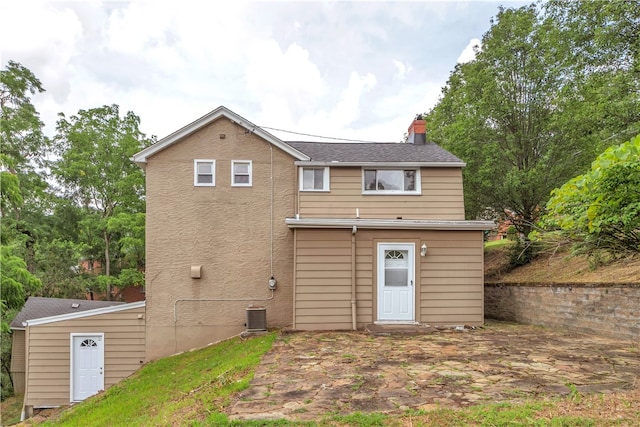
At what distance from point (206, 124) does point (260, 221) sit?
11.1ft

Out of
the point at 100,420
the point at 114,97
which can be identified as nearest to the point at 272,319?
the point at 100,420

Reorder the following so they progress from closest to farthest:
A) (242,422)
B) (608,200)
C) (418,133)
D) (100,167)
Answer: (242,422), (608,200), (418,133), (100,167)

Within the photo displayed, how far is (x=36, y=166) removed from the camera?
67.5ft

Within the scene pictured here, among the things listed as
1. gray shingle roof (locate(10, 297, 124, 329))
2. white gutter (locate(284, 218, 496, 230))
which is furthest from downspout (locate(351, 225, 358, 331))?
gray shingle roof (locate(10, 297, 124, 329))

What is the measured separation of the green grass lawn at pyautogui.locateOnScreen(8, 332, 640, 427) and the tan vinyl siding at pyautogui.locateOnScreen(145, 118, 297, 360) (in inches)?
80.9

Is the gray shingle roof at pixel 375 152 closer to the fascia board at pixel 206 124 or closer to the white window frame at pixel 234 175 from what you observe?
the fascia board at pixel 206 124

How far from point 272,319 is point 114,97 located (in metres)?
19.0

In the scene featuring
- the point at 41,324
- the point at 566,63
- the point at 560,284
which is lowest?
the point at 41,324

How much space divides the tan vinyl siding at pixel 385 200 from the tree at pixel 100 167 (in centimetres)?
1468

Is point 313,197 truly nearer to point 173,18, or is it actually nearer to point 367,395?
point 367,395

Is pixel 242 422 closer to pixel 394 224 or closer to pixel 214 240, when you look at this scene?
pixel 394 224

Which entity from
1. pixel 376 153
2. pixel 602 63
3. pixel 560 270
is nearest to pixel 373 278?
pixel 376 153

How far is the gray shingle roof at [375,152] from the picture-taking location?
36.1ft

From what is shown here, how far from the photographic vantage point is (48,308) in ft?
45.2
